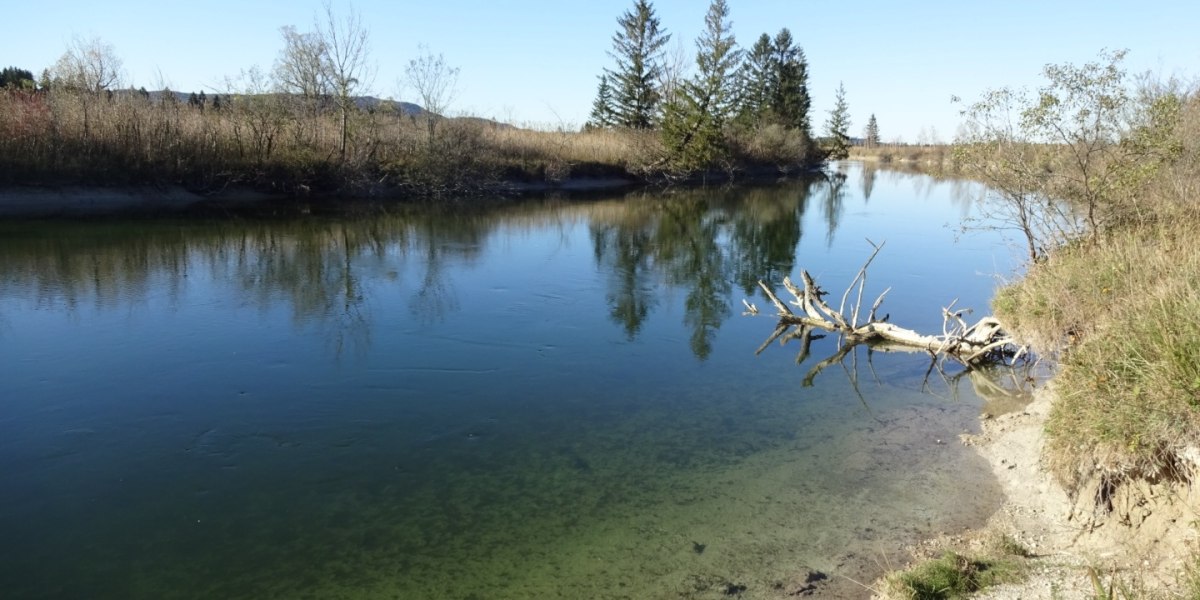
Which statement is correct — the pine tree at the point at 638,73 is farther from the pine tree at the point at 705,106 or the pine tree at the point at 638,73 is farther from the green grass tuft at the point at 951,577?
the green grass tuft at the point at 951,577

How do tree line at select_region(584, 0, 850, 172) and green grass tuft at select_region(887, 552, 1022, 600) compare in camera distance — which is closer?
green grass tuft at select_region(887, 552, 1022, 600)

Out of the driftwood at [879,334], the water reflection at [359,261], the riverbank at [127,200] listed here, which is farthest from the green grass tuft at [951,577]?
the riverbank at [127,200]

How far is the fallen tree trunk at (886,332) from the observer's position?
909cm

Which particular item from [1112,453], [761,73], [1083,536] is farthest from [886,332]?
[761,73]

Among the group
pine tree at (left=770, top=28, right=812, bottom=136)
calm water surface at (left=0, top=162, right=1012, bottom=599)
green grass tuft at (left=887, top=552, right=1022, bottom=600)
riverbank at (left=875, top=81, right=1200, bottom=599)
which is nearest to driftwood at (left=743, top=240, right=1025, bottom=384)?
calm water surface at (left=0, top=162, right=1012, bottom=599)

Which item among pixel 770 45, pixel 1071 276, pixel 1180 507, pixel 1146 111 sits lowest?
A: pixel 1180 507

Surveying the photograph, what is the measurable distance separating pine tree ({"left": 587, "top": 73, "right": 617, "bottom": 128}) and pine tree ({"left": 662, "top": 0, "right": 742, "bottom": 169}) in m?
7.66

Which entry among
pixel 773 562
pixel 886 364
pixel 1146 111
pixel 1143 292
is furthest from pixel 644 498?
pixel 1146 111

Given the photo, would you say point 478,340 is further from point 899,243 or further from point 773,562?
point 899,243

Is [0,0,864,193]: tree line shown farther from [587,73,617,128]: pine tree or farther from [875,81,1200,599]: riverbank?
[875,81,1200,599]: riverbank

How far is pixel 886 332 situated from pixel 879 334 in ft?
0.47

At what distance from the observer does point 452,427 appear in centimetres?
652

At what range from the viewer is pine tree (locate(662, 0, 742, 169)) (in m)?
39.4

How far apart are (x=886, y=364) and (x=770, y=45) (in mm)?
52125
